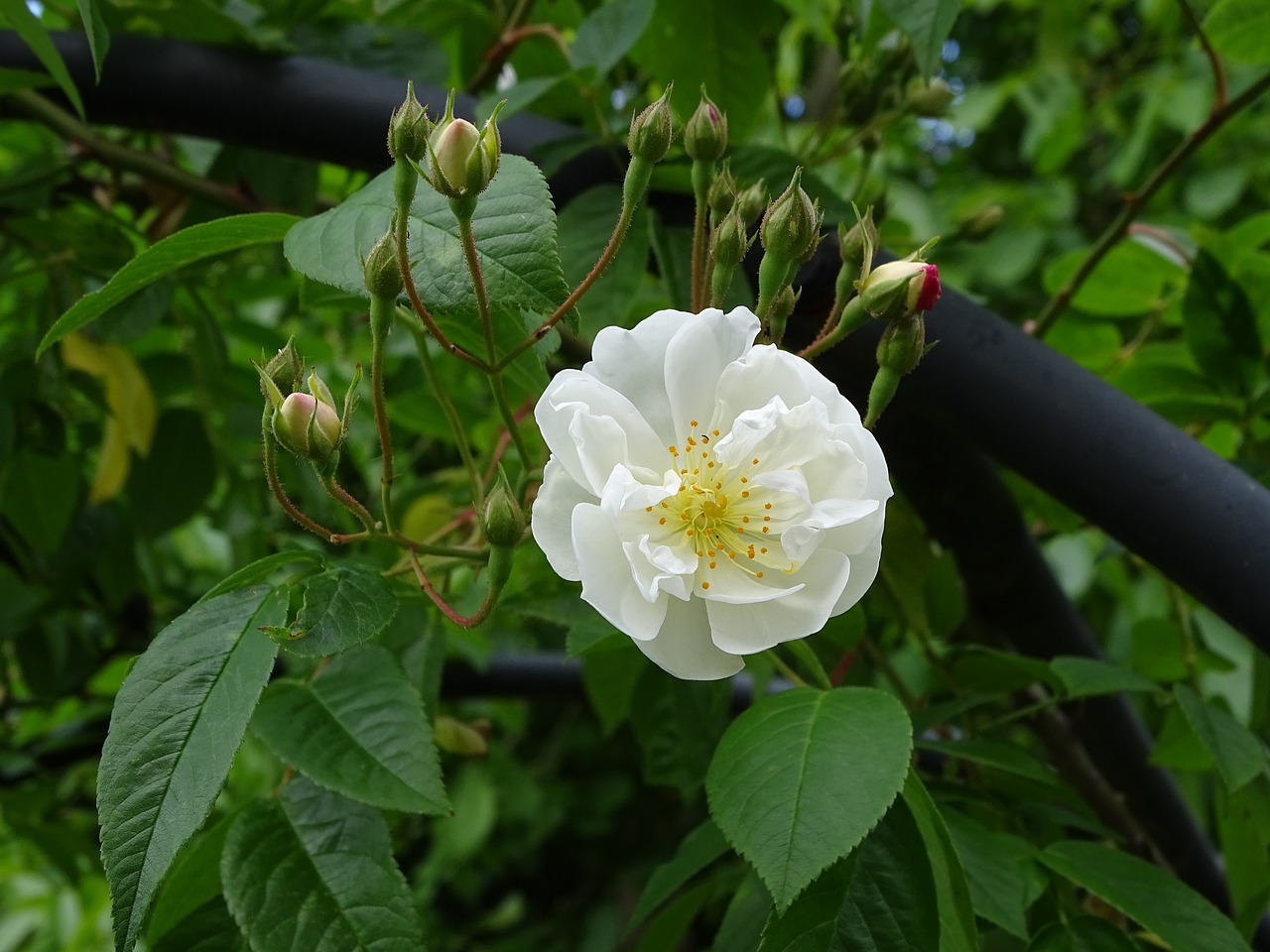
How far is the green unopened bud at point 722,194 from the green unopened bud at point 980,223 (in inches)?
15.7

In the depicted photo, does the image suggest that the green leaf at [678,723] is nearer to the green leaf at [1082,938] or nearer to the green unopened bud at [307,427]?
the green leaf at [1082,938]

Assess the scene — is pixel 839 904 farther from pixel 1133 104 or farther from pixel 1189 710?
pixel 1133 104

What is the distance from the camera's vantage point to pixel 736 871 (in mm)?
670

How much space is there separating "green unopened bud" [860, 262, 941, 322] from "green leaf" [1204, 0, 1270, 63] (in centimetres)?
42

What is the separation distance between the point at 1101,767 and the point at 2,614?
0.88 m

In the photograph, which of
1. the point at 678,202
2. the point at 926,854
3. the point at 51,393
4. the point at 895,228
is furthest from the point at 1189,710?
the point at 51,393

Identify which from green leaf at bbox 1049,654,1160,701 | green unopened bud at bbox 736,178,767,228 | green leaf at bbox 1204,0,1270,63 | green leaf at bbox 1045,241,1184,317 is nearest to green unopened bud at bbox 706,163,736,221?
green unopened bud at bbox 736,178,767,228

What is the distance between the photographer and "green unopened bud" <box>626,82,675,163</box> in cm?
47

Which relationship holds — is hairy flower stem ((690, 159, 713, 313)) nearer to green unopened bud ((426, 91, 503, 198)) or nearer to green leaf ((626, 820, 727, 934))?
green unopened bud ((426, 91, 503, 198))

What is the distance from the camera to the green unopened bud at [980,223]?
830mm

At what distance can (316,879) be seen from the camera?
0.49 metres

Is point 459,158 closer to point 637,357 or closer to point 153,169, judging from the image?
point 637,357

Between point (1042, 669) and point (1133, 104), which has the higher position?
point (1042, 669)

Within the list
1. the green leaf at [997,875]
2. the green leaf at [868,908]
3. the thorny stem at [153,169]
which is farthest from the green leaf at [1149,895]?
the thorny stem at [153,169]
